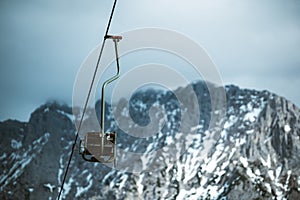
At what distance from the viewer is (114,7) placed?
53.5ft

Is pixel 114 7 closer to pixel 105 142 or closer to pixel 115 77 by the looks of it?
pixel 115 77

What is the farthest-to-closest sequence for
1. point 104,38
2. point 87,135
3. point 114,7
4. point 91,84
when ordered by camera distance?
1. point 87,135
2. point 91,84
3. point 104,38
4. point 114,7

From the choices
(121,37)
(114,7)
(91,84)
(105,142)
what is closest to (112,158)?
(105,142)

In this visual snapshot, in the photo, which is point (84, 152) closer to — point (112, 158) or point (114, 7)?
point (112, 158)

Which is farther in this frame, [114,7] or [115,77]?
[115,77]

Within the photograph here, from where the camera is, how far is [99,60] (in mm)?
18109

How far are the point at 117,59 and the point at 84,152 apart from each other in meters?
4.42

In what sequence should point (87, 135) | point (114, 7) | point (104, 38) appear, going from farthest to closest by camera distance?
1. point (87, 135)
2. point (104, 38)
3. point (114, 7)

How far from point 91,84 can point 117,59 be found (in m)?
1.59

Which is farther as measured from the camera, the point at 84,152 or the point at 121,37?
the point at 84,152

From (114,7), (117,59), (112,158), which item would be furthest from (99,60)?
(112,158)

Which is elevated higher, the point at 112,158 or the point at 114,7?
the point at 114,7

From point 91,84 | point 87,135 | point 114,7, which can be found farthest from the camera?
point 87,135


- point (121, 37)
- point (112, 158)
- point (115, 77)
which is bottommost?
point (112, 158)
